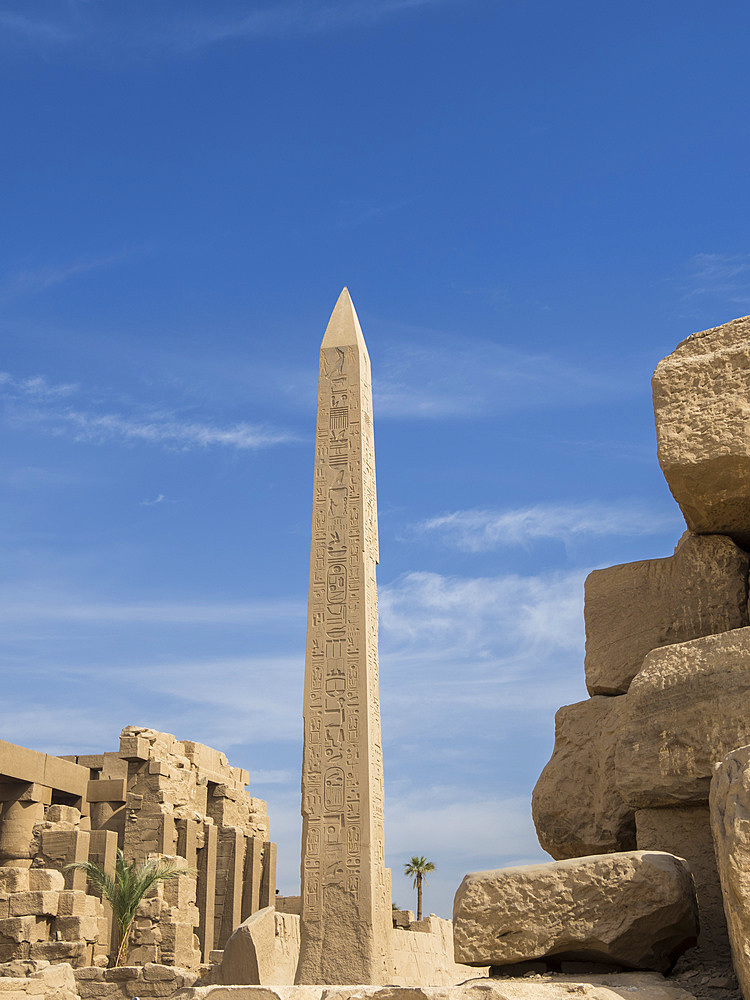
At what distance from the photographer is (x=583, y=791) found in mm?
3170

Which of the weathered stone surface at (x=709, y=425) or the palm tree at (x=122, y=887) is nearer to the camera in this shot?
the weathered stone surface at (x=709, y=425)

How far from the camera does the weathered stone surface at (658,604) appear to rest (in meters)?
3.10

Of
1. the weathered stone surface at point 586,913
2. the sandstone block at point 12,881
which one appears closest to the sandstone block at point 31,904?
the sandstone block at point 12,881

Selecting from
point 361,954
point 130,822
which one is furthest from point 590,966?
point 130,822

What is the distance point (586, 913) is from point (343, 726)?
6.08 m

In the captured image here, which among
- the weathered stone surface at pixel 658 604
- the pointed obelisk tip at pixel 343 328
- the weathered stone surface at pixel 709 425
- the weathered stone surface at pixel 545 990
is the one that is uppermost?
the pointed obelisk tip at pixel 343 328

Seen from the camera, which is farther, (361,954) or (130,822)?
(130,822)

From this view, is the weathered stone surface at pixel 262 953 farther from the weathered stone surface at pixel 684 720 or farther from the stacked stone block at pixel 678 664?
the weathered stone surface at pixel 684 720

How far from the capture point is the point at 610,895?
239cm

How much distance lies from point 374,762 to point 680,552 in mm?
5703

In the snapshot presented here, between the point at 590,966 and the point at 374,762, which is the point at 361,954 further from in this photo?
the point at 590,966

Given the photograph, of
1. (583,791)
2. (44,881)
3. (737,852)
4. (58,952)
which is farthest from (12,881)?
(737,852)

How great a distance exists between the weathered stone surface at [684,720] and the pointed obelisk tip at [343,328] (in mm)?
7041

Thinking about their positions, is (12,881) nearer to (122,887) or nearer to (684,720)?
(122,887)
